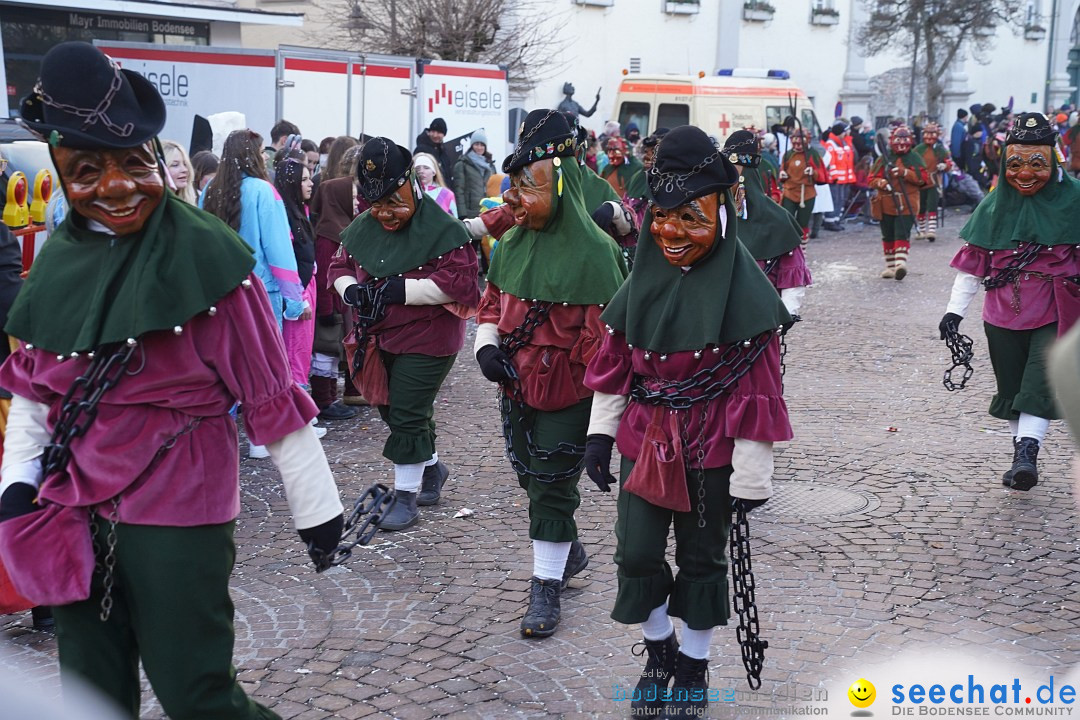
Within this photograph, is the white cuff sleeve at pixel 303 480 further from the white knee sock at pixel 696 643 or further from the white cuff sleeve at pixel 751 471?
the white knee sock at pixel 696 643

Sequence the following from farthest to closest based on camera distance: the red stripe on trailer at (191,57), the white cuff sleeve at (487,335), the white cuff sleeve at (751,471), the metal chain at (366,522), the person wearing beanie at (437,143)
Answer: the person wearing beanie at (437,143) → the red stripe on trailer at (191,57) → the white cuff sleeve at (487,335) → the white cuff sleeve at (751,471) → the metal chain at (366,522)

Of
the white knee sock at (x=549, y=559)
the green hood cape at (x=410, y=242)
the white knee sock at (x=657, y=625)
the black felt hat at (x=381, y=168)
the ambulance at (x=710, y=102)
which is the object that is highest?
the ambulance at (x=710, y=102)

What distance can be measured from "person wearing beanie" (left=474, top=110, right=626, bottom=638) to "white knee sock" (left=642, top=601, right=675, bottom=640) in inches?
33.1

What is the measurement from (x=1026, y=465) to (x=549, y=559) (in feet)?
10.6

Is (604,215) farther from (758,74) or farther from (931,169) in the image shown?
(758,74)

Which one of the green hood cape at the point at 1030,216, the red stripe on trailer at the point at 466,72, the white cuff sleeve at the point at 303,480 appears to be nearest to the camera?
the white cuff sleeve at the point at 303,480

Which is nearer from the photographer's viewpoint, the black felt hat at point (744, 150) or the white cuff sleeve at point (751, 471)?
the white cuff sleeve at point (751, 471)

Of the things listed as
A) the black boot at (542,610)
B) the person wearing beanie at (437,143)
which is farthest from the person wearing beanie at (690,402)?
the person wearing beanie at (437,143)

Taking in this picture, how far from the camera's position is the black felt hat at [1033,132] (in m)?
7.00

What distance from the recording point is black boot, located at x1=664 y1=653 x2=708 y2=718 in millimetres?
4480

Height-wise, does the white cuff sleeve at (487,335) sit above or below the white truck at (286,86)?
below

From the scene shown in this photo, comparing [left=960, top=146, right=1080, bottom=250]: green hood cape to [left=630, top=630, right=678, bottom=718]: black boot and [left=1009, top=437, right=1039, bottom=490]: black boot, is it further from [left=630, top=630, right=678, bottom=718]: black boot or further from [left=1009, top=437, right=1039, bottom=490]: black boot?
[left=630, top=630, right=678, bottom=718]: black boot

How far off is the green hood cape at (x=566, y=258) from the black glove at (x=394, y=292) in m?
1.05

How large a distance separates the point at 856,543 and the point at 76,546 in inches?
167
